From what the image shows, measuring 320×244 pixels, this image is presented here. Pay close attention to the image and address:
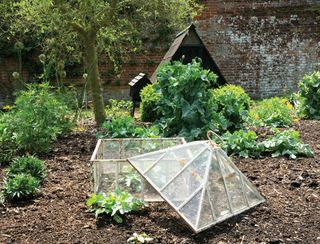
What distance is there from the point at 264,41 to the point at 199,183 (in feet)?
34.0

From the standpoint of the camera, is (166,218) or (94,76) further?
(94,76)

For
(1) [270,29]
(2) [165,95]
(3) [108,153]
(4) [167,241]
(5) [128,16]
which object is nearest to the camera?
(4) [167,241]

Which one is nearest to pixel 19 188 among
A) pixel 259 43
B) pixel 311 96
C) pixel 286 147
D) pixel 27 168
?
pixel 27 168

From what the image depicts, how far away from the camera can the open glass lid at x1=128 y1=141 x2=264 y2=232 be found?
318 centimetres

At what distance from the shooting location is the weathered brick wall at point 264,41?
505 inches

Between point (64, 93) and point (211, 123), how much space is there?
8.35ft

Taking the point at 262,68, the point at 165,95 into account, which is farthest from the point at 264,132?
the point at 262,68

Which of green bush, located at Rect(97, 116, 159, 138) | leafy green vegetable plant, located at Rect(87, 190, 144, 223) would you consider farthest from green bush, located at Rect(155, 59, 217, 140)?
leafy green vegetable plant, located at Rect(87, 190, 144, 223)

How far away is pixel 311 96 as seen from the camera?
8289mm

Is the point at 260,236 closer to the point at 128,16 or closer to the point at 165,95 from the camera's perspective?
the point at 165,95

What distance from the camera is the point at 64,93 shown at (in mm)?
7082

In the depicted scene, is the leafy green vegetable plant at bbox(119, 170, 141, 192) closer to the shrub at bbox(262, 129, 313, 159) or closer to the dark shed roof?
the shrub at bbox(262, 129, 313, 159)

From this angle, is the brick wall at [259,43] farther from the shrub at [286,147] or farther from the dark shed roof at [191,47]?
the shrub at [286,147]

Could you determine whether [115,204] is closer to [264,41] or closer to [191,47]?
[191,47]
